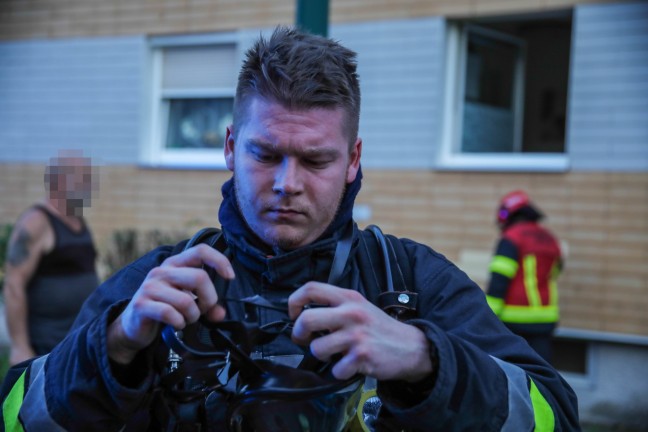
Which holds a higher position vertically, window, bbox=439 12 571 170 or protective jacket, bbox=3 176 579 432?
window, bbox=439 12 571 170

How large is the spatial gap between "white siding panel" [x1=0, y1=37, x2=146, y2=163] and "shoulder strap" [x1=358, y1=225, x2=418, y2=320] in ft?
26.9

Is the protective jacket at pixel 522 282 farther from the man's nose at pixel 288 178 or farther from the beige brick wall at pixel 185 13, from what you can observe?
the man's nose at pixel 288 178

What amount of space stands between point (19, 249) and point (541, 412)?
3.56 meters

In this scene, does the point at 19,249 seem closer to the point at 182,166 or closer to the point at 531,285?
the point at 531,285

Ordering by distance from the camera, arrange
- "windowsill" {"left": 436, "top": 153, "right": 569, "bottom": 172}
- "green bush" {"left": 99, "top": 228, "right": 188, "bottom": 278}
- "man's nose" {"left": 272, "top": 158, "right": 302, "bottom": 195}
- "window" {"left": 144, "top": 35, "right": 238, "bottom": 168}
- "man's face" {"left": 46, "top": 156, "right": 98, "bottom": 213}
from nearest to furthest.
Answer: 1. "man's nose" {"left": 272, "top": 158, "right": 302, "bottom": 195}
2. "man's face" {"left": 46, "top": 156, "right": 98, "bottom": 213}
3. "windowsill" {"left": 436, "top": 153, "right": 569, "bottom": 172}
4. "green bush" {"left": 99, "top": 228, "right": 188, "bottom": 278}
5. "window" {"left": 144, "top": 35, "right": 238, "bottom": 168}

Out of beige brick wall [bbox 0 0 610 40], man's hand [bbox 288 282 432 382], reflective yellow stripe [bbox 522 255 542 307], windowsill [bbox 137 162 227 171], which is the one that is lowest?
reflective yellow stripe [bbox 522 255 542 307]

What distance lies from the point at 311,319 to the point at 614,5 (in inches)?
262

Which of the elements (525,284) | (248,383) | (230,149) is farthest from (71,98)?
(248,383)

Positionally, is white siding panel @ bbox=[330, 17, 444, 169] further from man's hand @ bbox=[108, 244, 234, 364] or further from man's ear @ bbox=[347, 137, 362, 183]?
man's hand @ bbox=[108, 244, 234, 364]

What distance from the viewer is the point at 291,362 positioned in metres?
1.69

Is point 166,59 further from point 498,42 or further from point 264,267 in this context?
point 264,267

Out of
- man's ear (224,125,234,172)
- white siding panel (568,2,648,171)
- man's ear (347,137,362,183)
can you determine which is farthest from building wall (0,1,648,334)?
man's ear (224,125,234,172)

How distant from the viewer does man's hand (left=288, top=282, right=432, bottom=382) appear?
1.39 metres

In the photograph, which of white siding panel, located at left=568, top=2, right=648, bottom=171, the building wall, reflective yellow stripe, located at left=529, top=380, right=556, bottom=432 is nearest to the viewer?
reflective yellow stripe, located at left=529, top=380, right=556, bottom=432
